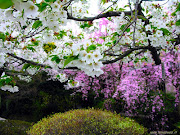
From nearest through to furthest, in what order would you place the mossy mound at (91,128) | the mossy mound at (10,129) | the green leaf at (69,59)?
the green leaf at (69,59)
the mossy mound at (91,128)
the mossy mound at (10,129)

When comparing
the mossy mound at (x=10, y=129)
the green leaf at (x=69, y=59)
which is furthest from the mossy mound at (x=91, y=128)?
the green leaf at (x=69, y=59)

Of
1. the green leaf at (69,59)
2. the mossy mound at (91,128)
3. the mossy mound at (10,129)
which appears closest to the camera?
the green leaf at (69,59)

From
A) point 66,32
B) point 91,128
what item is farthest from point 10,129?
point 66,32

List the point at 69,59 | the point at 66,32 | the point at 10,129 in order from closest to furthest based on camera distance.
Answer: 1. the point at 69,59
2. the point at 66,32
3. the point at 10,129

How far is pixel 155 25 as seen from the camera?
Result: 2016mm

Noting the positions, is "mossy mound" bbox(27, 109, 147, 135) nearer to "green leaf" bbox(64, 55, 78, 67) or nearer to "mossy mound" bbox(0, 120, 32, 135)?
"mossy mound" bbox(0, 120, 32, 135)

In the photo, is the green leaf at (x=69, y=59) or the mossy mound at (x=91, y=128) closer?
the green leaf at (x=69, y=59)

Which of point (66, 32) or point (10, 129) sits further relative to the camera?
point (10, 129)

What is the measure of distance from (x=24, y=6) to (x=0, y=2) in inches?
3.7

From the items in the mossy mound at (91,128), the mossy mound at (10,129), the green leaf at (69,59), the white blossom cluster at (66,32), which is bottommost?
the mossy mound at (10,129)

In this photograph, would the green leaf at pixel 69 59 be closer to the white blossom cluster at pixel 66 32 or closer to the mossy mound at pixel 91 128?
the white blossom cluster at pixel 66 32

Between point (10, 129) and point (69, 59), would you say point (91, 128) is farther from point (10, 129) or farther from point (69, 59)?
point (69, 59)

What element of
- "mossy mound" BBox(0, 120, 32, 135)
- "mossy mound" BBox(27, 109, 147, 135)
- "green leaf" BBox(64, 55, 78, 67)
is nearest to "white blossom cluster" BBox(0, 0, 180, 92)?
"green leaf" BBox(64, 55, 78, 67)

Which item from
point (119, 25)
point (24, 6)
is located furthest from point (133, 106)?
point (24, 6)
